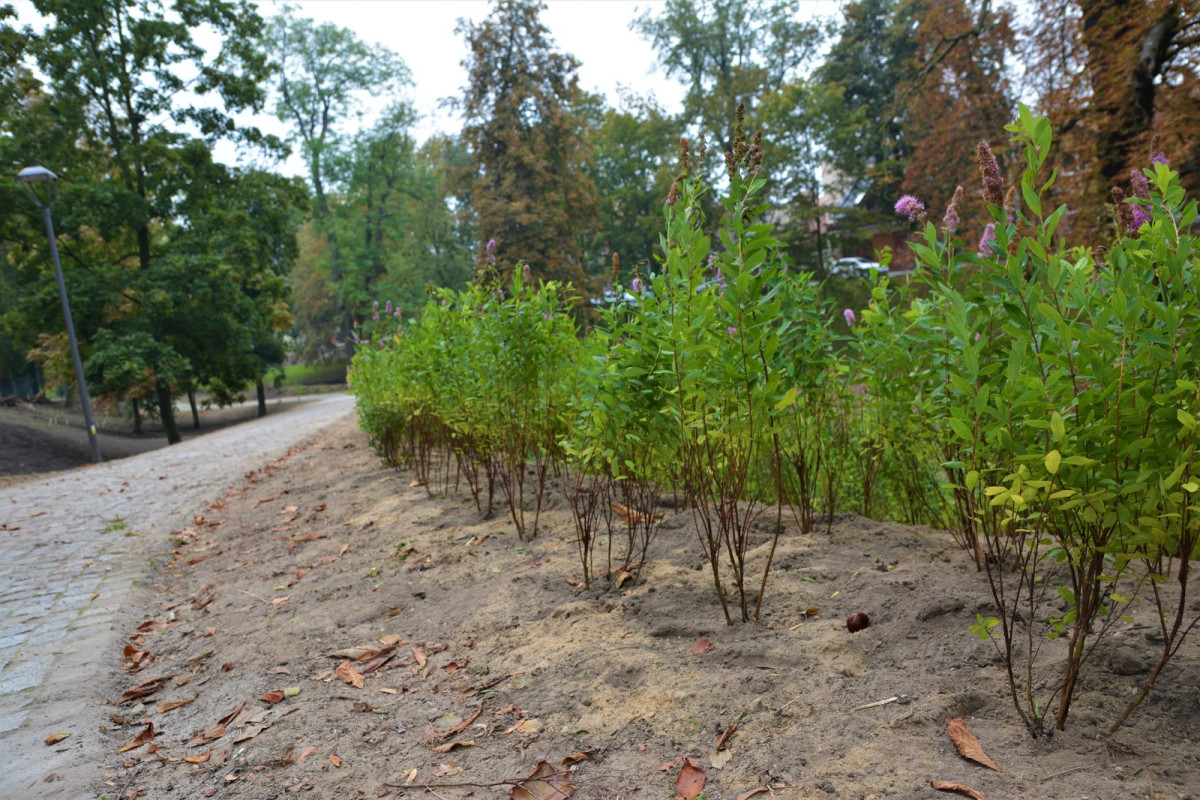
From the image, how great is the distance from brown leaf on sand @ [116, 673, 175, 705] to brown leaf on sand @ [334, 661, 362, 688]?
96 cm

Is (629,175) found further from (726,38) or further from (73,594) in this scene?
(73,594)

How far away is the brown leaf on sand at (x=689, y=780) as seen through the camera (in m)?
1.84

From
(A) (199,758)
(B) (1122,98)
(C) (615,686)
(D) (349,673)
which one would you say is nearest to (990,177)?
(C) (615,686)

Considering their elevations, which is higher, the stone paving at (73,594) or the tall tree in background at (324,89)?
the tall tree in background at (324,89)

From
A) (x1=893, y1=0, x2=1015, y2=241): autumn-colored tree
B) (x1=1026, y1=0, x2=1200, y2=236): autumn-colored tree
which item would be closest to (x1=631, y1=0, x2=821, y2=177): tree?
(x1=893, y1=0, x2=1015, y2=241): autumn-colored tree

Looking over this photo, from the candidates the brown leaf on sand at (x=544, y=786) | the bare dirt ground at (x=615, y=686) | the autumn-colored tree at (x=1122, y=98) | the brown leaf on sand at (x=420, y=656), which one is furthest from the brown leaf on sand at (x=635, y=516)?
the autumn-colored tree at (x=1122, y=98)

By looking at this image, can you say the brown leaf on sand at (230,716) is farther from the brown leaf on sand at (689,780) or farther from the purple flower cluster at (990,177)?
the purple flower cluster at (990,177)

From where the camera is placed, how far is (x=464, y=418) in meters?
4.85

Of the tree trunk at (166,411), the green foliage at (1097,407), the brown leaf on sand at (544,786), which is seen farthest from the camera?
the tree trunk at (166,411)

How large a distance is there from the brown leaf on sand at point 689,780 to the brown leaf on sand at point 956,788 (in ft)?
1.81

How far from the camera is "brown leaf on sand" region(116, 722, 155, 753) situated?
274cm

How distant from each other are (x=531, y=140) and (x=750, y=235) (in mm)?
25507

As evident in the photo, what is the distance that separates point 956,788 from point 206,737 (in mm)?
2550

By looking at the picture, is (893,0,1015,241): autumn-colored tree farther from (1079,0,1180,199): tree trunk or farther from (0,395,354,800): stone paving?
(0,395,354,800): stone paving
